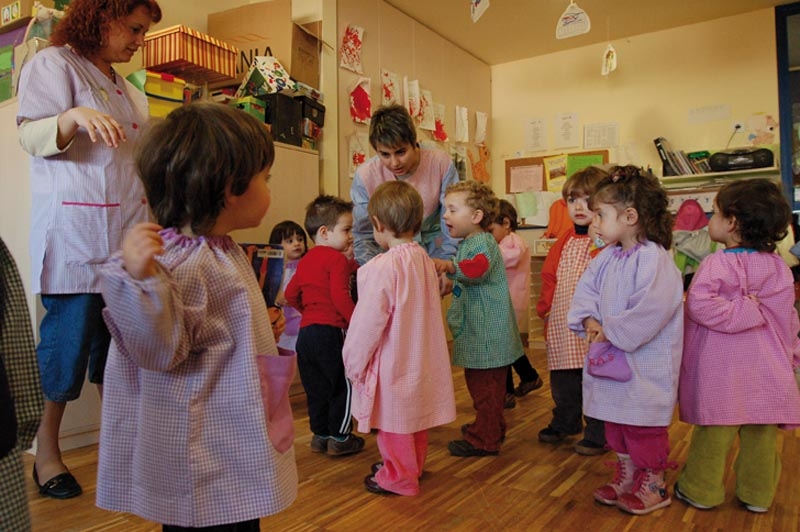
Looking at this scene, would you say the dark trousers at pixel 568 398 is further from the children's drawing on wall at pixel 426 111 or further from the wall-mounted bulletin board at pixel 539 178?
the wall-mounted bulletin board at pixel 539 178

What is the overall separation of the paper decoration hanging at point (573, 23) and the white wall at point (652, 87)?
1745 mm

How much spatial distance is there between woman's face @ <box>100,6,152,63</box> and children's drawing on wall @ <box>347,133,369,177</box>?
2.16m

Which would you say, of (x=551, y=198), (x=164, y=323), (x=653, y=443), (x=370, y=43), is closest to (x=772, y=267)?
(x=653, y=443)

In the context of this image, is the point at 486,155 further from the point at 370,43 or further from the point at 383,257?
the point at 383,257

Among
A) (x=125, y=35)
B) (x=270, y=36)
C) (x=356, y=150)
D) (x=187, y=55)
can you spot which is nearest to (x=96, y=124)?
(x=125, y=35)

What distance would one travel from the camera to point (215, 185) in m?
0.97

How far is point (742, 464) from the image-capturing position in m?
1.78

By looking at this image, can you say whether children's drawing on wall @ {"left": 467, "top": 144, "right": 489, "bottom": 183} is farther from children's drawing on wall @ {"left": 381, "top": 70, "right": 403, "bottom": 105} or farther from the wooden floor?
the wooden floor

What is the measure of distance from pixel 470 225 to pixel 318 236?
635 mm

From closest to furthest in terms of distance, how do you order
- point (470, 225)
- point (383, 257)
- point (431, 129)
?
point (383, 257) < point (470, 225) < point (431, 129)

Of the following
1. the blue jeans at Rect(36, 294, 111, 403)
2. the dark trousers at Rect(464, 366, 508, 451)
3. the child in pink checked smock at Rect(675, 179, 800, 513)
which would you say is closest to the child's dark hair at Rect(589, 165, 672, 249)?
the child in pink checked smock at Rect(675, 179, 800, 513)

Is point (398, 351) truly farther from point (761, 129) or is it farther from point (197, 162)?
point (761, 129)

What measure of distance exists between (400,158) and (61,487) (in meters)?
1.64

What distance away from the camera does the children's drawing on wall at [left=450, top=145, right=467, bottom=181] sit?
530cm
